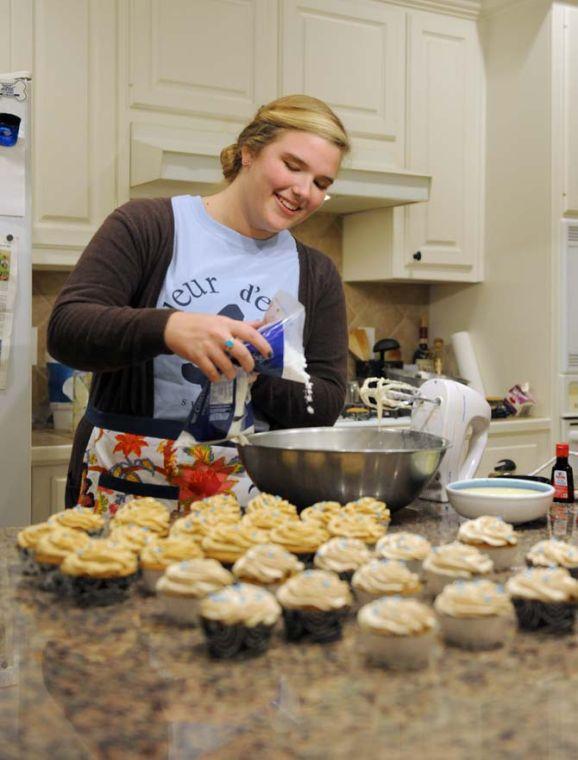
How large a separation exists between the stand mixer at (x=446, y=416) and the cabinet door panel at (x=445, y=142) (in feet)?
7.04

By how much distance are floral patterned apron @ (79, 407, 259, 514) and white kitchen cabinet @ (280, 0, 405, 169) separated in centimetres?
186

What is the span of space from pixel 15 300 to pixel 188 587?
187 cm

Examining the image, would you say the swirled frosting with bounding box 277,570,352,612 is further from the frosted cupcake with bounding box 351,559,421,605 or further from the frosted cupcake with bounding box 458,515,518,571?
the frosted cupcake with bounding box 458,515,518,571

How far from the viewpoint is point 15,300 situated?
2.63 metres

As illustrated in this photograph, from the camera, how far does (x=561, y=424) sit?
3.66 meters

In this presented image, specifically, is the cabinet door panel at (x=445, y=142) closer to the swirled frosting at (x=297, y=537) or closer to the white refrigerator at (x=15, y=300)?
the white refrigerator at (x=15, y=300)

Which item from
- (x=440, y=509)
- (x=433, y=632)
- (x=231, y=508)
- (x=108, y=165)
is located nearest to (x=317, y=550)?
(x=231, y=508)

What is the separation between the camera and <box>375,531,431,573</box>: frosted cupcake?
108 centimetres

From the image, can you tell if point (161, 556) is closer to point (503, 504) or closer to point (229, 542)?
point (229, 542)

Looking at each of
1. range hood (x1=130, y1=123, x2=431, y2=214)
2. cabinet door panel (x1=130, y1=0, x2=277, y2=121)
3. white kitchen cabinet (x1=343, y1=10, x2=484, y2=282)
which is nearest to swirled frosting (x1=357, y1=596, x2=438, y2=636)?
range hood (x1=130, y1=123, x2=431, y2=214)

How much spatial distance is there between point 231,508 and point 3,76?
1813mm

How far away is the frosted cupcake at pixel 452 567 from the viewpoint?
3.36 feet

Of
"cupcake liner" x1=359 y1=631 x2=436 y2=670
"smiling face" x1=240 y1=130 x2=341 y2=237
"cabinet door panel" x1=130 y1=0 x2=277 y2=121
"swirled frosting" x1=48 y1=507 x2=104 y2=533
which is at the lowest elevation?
"cupcake liner" x1=359 y1=631 x2=436 y2=670

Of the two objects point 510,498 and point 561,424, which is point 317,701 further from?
point 561,424
